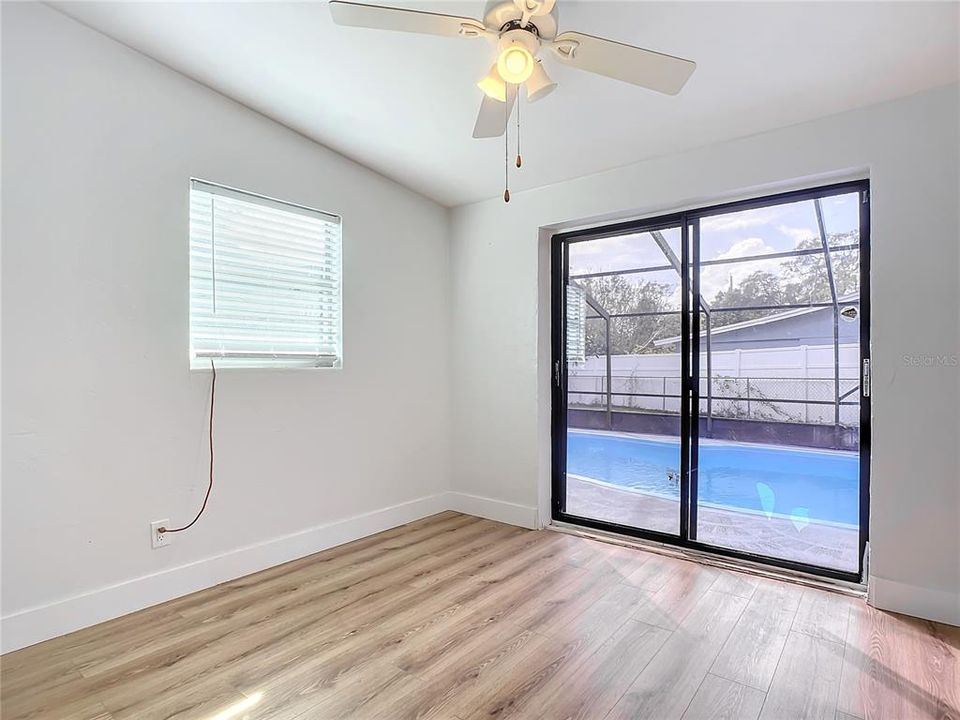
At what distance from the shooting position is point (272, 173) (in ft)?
9.92

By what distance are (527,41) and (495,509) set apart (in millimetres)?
3004

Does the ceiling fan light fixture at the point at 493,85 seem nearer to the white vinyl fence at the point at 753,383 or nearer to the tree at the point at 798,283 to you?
the tree at the point at 798,283

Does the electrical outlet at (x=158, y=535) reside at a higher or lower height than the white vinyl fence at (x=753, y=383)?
lower

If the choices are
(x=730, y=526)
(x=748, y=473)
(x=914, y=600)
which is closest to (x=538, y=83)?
(x=748, y=473)

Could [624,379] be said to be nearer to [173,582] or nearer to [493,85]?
[493,85]

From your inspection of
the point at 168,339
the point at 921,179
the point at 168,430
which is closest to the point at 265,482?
the point at 168,430

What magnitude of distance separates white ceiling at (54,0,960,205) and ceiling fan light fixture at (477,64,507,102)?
421mm

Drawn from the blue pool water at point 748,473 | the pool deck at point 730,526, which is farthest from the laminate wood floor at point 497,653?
the blue pool water at point 748,473

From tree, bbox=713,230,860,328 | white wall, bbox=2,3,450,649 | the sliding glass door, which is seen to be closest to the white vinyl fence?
the sliding glass door

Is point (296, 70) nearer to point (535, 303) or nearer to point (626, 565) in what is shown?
point (535, 303)

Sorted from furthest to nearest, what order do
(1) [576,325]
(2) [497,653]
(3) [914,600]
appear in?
(1) [576,325] → (3) [914,600] → (2) [497,653]

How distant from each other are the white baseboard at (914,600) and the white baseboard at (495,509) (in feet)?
6.13

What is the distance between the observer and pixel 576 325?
12.1 ft

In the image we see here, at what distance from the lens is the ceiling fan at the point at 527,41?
162 centimetres
